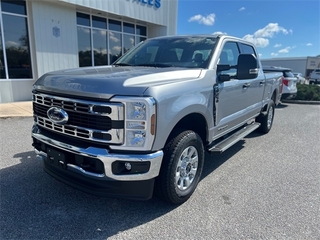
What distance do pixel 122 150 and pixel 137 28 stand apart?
42.9ft

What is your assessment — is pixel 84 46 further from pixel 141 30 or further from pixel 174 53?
pixel 174 53

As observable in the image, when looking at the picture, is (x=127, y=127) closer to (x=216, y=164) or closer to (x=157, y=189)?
A: (x=157, y=189)

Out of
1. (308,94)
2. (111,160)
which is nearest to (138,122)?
(111,160)

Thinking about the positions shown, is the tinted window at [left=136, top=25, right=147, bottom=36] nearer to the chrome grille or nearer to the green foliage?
the green foliage

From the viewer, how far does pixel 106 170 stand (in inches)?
93.7

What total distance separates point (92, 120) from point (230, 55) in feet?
8.73

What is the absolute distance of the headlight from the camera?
2.30 m

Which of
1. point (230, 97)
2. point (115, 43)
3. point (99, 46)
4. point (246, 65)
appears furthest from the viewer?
point (115, 43)

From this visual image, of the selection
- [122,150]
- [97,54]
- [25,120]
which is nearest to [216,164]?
[122,150]

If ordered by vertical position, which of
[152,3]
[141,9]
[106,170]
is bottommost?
[106,170]

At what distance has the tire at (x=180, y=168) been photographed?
2689 mm

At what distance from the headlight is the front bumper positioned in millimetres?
102

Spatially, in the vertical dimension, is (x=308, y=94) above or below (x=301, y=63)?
below

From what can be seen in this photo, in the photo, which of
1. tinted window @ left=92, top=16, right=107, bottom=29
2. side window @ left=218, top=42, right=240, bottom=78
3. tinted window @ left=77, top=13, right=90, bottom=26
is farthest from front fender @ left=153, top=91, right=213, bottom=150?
tinted window @ left=92, top=16, right=107, bottom=29
